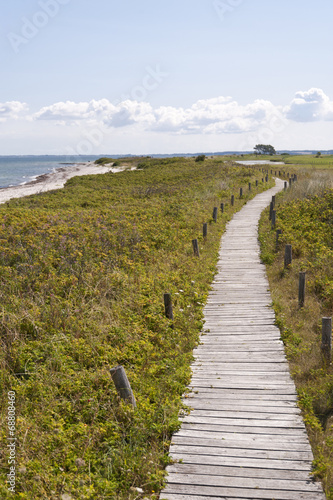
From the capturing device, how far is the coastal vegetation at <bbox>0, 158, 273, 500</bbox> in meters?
4.69

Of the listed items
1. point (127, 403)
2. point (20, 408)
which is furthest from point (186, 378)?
point (20, 408)

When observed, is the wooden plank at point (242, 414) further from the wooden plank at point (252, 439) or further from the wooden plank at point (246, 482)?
the wooden plank at point (246, 482)

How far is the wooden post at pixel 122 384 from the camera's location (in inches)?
215

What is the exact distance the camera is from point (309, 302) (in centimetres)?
970

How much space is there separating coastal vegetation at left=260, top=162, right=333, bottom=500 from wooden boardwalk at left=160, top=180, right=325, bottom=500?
19 cm

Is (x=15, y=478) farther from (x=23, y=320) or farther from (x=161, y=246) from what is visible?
(x=161, y=246)

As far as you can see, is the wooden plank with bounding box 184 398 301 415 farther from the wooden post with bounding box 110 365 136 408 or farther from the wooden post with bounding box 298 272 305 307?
the wooden post with bounding box 298 272 305 307

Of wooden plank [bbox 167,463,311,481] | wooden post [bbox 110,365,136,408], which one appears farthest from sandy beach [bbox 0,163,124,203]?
wooden plank [bbox 167,463,311,481]

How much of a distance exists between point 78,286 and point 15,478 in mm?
5522

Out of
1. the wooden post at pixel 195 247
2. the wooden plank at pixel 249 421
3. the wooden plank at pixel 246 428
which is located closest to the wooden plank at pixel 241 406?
the wooden plank at pixel 249 421

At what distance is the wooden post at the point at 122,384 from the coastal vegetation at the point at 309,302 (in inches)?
105

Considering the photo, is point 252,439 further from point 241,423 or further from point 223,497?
point 223,497

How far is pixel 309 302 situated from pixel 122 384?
20.0 feet

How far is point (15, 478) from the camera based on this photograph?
4.37 m
